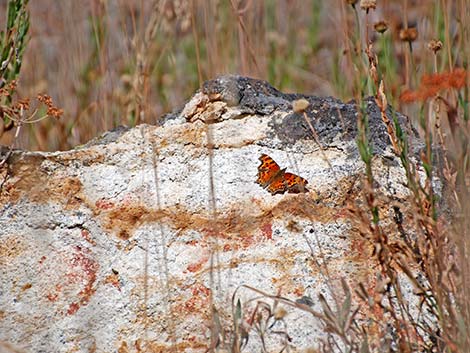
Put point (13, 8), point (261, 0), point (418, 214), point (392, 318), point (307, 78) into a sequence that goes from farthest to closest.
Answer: point (307, 78) < point (261, 0) < point (13, 8) < point (392, 318) < point (418, 214)

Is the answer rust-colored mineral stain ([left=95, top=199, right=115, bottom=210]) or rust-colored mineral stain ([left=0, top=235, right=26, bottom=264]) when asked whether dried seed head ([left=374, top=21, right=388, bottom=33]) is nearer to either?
rust-colored mineral stain ([left=95, top=199, right=115, bottom=210])

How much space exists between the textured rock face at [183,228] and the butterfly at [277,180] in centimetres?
2

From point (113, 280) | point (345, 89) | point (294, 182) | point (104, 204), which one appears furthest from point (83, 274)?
point (345, 89)

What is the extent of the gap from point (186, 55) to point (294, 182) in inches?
144

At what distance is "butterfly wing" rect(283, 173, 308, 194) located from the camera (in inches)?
75.2

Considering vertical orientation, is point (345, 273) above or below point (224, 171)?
below

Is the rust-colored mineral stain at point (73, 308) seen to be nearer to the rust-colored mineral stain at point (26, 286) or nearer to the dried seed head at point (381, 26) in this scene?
the rust-colored mineral stain at point (26, 286)

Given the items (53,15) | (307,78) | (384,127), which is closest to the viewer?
(384,127)

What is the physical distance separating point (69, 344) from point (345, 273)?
633 mm

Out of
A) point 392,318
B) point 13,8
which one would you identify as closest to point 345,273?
point 392,318

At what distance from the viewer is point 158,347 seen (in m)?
1.75

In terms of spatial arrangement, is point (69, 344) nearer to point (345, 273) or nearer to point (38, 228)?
point (38, 228)

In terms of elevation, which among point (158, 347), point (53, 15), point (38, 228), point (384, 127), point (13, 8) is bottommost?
point (158, 347)

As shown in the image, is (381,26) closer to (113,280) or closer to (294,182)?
(294,182)
